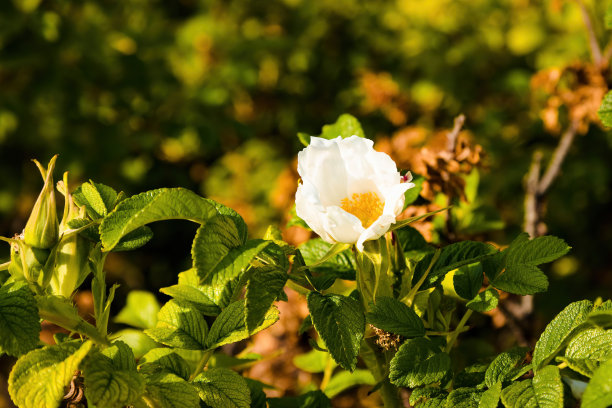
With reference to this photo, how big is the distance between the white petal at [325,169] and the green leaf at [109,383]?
0.95 ft

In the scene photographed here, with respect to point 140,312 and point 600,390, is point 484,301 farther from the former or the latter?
point 140,312

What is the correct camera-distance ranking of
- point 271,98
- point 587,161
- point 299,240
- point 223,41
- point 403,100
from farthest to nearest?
1. point 271,98
2. point 223,41
3. point 403,100
4. point 587,161
5. point 299,240

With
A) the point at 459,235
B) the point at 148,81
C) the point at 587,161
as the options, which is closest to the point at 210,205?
the point at 459,235

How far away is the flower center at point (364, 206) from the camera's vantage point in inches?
30.7

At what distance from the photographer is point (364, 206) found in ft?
2.59

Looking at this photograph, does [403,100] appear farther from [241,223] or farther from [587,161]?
[241,223]

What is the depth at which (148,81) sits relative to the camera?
2264 millimetres

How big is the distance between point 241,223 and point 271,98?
2.22 metres

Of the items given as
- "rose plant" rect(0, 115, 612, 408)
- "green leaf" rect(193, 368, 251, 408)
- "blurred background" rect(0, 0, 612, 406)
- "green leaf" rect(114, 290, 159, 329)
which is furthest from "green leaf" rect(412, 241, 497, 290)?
"blurred background" rect(0, 0, 612, 406)

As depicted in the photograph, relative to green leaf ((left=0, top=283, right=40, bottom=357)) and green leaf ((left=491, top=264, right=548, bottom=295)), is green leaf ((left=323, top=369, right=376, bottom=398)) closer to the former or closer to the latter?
green leaf ((left=491, top=264, right=548, bottom=295))

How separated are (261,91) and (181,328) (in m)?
2.22

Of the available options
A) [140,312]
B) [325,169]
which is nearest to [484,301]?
[325,169]

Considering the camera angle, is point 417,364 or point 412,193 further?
point 412,193

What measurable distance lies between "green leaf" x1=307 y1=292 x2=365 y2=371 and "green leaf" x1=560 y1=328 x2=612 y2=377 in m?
0.21
